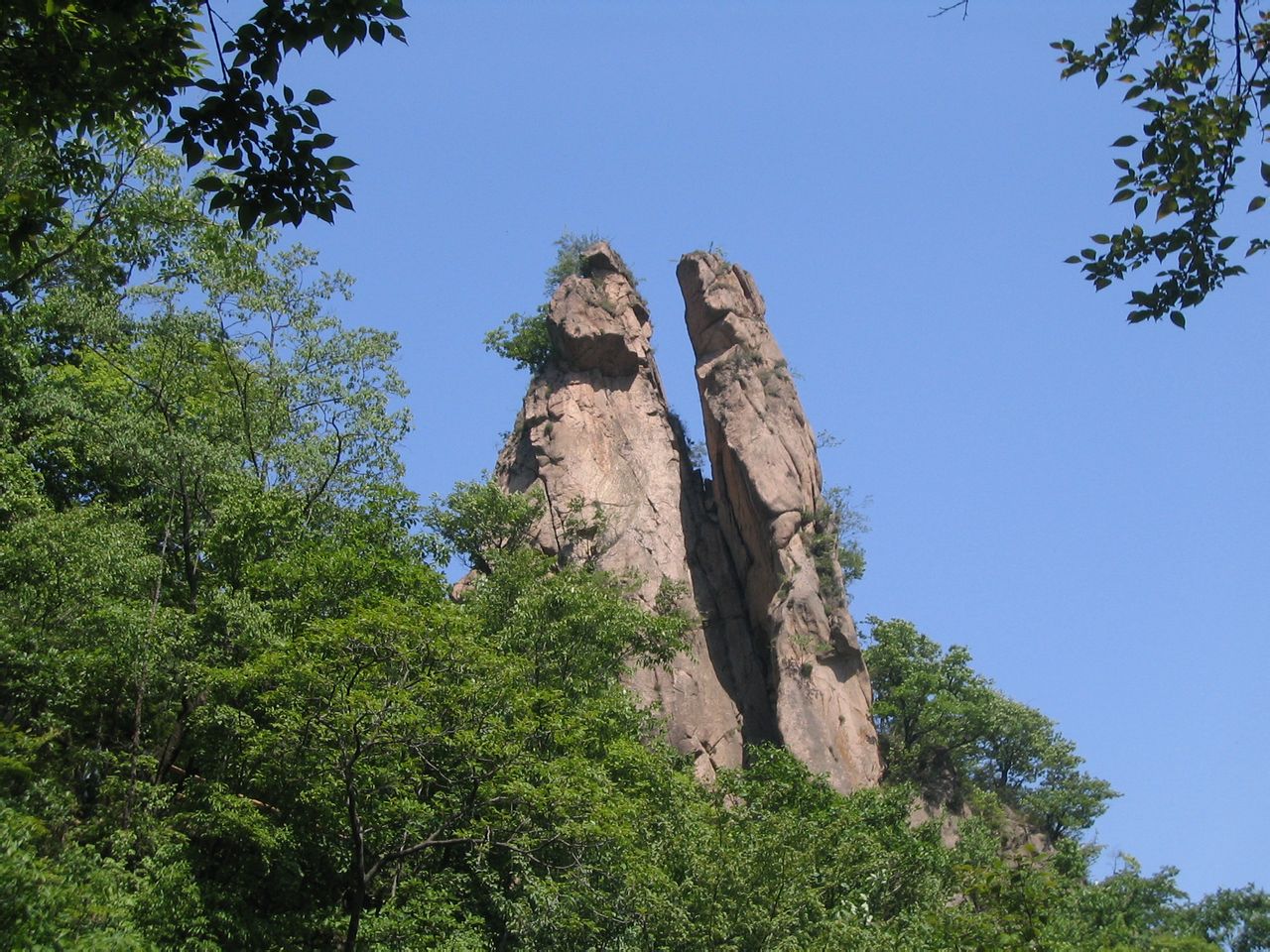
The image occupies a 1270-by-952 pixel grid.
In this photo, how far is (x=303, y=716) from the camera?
1577 centimetres

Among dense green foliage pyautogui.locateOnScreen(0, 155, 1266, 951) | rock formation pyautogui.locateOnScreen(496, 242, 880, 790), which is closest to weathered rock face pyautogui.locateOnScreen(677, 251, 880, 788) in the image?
rock formation pyautogui.locateOnScreen(496, 242, 880, 790)

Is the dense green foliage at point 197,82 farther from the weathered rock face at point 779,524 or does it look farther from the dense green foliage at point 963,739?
the dense green foliage at point 963,739

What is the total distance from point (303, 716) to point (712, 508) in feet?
86.1

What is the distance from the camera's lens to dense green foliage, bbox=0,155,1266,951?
51.8 feet

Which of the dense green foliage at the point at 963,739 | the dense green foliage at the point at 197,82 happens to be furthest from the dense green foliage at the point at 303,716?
the dense green foliage at the point at 963,739

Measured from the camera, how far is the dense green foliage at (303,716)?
15797 millimetres

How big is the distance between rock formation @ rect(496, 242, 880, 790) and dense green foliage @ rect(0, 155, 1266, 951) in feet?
23.6

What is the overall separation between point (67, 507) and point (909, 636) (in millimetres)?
26197

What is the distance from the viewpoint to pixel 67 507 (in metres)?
22.9

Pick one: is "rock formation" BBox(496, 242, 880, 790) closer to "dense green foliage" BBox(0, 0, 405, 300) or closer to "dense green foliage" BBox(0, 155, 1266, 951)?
"dense green foliage" BBox(0, 155, 1266, 951)

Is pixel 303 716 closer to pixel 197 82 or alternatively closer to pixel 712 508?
pixel 197 82

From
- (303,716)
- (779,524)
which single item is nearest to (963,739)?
(779,524)

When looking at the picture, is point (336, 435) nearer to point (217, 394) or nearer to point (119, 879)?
point (217, 394)

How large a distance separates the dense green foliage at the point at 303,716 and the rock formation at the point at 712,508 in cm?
719
